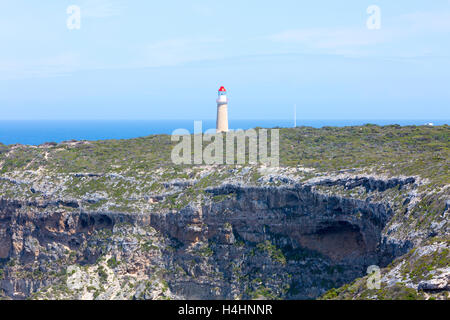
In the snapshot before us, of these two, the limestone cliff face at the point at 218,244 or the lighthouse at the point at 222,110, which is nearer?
the limestone cliff face at the point at 218,244

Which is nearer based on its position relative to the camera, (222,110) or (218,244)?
(218,244)

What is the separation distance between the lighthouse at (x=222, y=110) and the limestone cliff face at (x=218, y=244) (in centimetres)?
2471

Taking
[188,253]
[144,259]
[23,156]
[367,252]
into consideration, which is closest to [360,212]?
[367,252]

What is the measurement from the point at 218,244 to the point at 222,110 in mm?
29344

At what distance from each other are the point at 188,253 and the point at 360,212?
15.5m

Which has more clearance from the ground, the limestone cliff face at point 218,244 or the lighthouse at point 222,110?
the lighthouse at point 222,110

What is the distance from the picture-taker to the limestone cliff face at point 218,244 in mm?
53812

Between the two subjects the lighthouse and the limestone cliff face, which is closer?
the limestone cliff face

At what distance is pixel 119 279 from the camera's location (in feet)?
193

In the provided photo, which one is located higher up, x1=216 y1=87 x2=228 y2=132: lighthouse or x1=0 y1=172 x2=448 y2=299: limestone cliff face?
x1=216 y1=87 x2=228 y2=132: lighthouse

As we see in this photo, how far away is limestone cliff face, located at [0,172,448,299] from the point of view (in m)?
53.8

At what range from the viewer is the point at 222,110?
8506cm

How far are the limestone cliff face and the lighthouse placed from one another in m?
24.7
